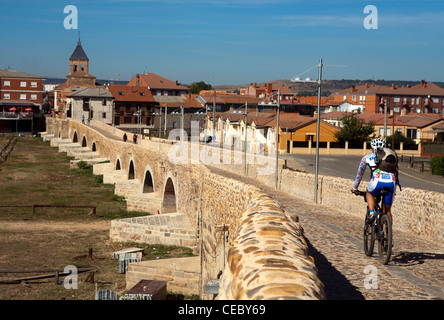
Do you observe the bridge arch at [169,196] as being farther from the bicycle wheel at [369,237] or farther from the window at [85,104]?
the window at [85,104]

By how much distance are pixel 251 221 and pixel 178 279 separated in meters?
10.9

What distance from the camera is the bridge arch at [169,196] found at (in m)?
24.3

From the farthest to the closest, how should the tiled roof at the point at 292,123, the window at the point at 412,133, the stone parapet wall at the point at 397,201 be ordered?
the window at the point at 412,133
the tiled roof at the point at 292,123
the stone parapet wall at the point at 397,201

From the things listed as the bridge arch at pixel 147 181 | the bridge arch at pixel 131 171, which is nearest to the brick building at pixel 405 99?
the bridge arch at pixel 131 171

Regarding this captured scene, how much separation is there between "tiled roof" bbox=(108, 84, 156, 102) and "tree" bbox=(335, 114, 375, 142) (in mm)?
38981

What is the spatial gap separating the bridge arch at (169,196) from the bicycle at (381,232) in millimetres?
16458

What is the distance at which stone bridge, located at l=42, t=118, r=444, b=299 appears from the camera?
3945mm

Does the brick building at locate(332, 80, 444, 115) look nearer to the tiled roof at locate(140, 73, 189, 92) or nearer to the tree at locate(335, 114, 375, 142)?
the tiled roof at locate(140, 73, 189, 92)

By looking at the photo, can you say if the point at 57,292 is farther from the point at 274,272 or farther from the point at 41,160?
the point at 41,160

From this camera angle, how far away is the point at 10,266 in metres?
19.5

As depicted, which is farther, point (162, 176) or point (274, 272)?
point (162, 176)

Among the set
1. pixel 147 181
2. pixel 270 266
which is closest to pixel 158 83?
pixel 147 181

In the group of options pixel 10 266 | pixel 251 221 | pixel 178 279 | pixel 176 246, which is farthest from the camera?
pixel 176 246
